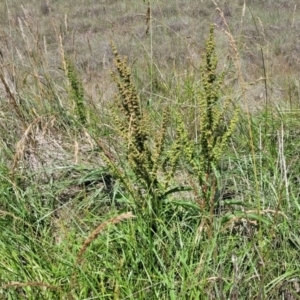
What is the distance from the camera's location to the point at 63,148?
2955 mm

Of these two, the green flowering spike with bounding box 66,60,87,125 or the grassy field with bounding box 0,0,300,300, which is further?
the green flowering spike with bounding box 66,60,87,125

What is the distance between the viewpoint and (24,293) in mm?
1927

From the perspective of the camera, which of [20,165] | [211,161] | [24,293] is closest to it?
[24,293]

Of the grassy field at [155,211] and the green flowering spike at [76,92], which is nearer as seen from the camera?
the grassy field at [155,211]

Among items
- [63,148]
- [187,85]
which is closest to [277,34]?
[187,85]

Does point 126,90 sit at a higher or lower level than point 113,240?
higher

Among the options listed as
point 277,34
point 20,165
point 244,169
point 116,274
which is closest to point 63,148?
point 20,165

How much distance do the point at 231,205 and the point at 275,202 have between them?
20 centimetres

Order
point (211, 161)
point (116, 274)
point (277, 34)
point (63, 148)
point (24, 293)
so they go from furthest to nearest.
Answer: point (277, 34), point (63, 148), point (211, 161), point (24, 293), point (116, 274)

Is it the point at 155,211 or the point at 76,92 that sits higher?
the point at 76,92

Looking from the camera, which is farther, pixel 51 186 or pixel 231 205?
pixel 51 186

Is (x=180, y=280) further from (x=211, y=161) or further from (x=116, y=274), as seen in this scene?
(x=211, y=161)

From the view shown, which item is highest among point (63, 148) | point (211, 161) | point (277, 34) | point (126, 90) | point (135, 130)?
point (126, 90)

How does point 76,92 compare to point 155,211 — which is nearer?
point 155,211
